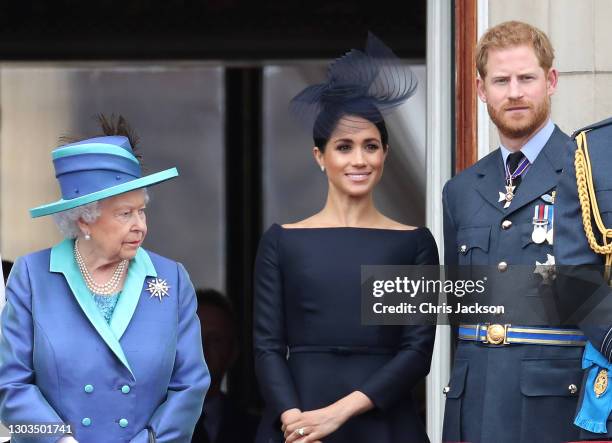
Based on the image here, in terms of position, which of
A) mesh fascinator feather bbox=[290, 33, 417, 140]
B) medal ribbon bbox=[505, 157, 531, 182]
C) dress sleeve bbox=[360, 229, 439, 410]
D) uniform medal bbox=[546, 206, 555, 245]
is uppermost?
mesh fascinator feather bbox=[290, 33, 417, 140]

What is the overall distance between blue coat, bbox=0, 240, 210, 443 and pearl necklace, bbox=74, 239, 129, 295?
0.02 meters

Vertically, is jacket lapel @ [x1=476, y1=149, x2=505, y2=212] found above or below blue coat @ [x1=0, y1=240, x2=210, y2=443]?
above

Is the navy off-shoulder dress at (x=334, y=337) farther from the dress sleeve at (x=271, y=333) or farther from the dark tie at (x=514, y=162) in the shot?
the dark tie at (x=514, y=162)

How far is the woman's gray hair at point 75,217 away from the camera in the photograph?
4383 millimetres

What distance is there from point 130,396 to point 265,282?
0.74m

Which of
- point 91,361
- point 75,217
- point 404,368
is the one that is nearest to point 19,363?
point 91,361

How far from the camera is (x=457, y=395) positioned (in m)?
4.64

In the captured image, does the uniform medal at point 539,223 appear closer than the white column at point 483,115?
Yes

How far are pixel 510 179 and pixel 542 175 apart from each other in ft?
0.40

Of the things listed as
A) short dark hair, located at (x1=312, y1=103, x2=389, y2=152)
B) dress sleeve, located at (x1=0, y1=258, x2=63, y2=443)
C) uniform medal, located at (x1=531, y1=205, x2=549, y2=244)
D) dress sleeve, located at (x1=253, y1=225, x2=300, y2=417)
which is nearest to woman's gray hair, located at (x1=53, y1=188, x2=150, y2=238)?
dress sleeve, located at (x1=0, y1=258, x2=63, y2=443)

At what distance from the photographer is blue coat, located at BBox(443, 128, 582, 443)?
4.46 metres

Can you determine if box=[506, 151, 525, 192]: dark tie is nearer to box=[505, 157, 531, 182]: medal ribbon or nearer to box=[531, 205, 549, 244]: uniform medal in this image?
box=[505, 157, 531, 182]: medal ribbon

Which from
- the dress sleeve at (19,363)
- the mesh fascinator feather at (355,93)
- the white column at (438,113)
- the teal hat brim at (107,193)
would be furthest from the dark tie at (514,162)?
the dress sleeve at (19,363)

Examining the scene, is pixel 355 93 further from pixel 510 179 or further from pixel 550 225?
pixel 550 225
